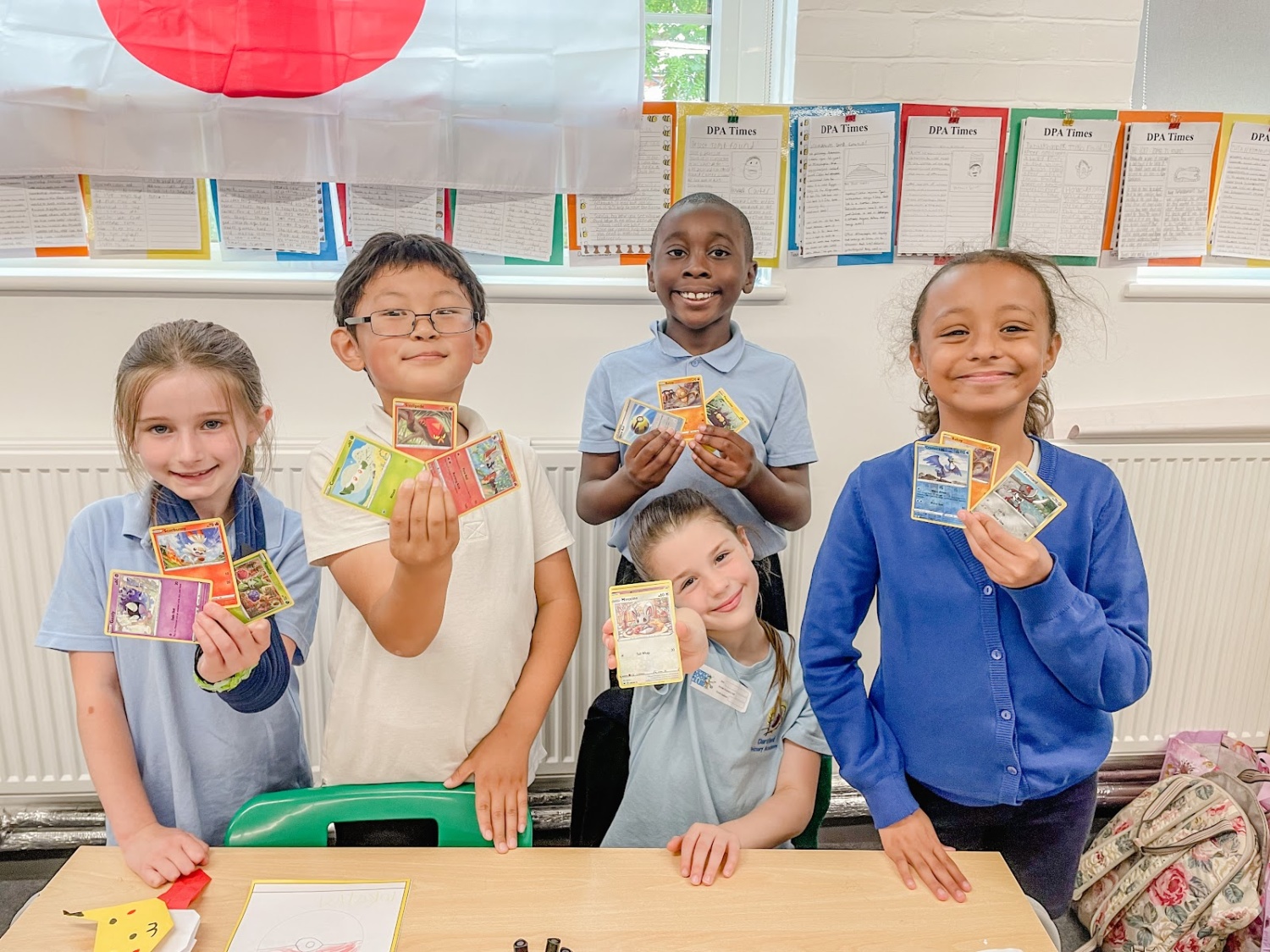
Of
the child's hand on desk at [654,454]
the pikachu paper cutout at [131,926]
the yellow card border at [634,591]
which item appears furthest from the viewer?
the child's hand on desk at [654,454]

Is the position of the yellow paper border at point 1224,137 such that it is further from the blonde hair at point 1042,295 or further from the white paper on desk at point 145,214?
the white paper on desk at point 145,214

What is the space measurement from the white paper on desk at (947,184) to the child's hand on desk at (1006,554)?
1.35m

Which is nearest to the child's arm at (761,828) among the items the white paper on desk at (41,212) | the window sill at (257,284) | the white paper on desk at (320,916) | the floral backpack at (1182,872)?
the white paper on desk at (320,916)

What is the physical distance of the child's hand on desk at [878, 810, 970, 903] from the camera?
1.13 meters

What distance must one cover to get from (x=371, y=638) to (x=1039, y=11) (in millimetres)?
2241

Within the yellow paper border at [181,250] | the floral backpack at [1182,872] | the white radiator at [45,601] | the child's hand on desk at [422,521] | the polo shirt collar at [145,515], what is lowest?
the floral backpack at [1182,872]

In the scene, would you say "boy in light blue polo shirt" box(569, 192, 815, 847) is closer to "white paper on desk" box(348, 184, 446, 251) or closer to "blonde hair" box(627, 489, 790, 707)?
"blonde hair" box(627, 489, 790, 707)

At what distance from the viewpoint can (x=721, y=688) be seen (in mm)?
1412

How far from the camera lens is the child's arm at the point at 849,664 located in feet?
4.45

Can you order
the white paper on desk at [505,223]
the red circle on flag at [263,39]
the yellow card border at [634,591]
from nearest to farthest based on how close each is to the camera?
the yellow card border at [634,591]
the red circle on flag at [263,39]
the white paper on desk at [505,223]

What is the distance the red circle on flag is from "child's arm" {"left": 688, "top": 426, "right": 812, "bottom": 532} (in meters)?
1.23

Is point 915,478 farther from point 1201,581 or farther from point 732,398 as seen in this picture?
point 1201,581

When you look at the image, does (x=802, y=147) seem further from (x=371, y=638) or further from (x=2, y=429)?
(x=2, y=429)

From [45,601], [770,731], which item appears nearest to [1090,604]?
[770,731]
